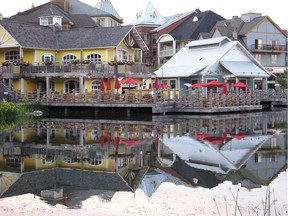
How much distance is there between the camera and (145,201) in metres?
12.4

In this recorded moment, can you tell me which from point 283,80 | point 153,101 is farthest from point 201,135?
point 283,80

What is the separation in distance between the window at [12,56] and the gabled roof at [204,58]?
14.5m

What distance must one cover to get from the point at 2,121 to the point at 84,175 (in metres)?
19.1

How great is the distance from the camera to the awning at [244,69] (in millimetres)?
49625

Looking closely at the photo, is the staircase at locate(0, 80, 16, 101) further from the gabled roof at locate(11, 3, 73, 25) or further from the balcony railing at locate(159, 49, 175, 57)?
the balcony railing at locate(159, 49, 175, 57)

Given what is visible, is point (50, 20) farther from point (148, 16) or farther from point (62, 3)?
point (148, 16)

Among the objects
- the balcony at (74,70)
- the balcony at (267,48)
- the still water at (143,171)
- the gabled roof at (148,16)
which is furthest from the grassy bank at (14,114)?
the gabled roof at (148,16)

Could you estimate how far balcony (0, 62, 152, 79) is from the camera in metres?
42.1

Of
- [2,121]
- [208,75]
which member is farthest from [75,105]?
[208,75]

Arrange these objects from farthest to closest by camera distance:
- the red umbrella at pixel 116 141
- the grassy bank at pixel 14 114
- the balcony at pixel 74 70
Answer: the balcony at pixel 74 70 → the grassy bank at pixel 14 114 → the red umbrella at pixel 116 141

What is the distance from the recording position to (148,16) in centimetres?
8394

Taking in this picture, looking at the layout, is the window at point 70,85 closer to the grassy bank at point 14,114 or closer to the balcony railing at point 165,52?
the grassy bank at point 14,114

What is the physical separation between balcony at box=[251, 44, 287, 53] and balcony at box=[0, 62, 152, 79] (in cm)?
2722

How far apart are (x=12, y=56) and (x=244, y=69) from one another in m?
21.9
